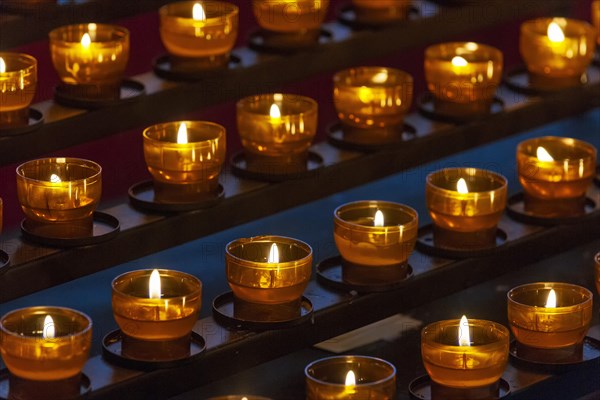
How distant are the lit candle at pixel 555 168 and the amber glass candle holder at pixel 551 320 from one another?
27cm

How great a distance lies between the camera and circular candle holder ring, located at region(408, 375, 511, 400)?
2.30 metres

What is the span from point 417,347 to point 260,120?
42 cm

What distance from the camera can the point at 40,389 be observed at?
2.17m

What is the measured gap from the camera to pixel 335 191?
2721 mm

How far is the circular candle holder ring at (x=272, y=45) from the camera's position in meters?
2.82

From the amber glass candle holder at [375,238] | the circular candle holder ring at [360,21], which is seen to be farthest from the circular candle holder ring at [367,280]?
the circular candle holder ring at [360,21]

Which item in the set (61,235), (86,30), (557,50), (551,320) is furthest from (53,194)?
(557,50)

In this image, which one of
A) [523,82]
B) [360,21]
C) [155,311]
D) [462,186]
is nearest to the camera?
[155,311]

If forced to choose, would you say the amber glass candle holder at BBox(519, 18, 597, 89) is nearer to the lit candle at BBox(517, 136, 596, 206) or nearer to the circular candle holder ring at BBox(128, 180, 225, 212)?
the lit candle at BBox(517, 136, 596, 206)

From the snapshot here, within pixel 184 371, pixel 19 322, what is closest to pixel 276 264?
pixel 184 371

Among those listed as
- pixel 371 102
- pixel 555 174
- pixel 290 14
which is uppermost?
pixel 290 14

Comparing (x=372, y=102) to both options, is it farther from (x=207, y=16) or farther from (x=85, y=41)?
(x=85, y=41)

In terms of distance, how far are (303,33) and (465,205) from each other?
46 centimetres

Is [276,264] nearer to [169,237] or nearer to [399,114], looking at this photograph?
[169,237]
